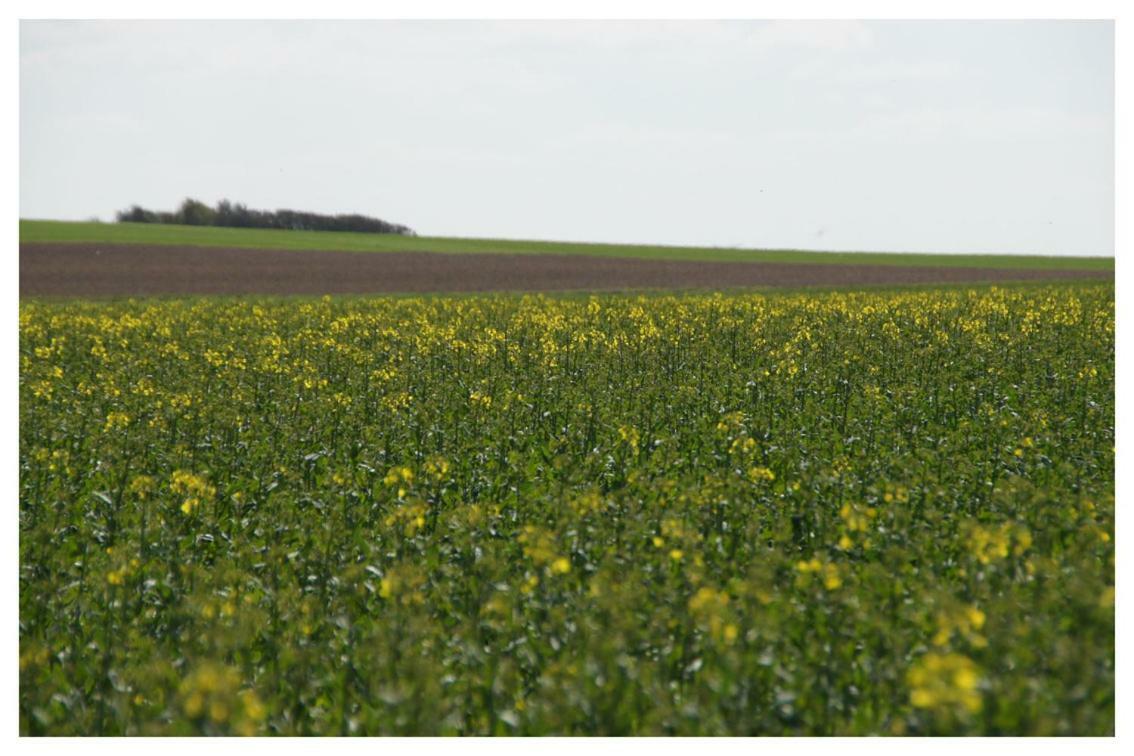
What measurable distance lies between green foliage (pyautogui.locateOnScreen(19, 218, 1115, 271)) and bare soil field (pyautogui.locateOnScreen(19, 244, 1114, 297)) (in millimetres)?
6251

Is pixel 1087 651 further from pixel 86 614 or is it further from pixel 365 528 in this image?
pixel 86 614

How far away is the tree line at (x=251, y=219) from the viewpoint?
8581 centimetres

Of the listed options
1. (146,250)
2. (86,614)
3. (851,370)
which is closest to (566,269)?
(146,250)

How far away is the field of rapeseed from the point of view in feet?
15.2

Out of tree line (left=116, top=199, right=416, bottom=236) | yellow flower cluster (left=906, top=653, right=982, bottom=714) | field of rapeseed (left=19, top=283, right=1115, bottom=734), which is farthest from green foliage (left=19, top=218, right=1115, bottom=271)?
yellow flower cluster (left=906, top=653, right=982, bottom=714)

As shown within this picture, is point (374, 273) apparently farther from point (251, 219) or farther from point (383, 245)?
point (251, 219)

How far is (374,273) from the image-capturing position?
45.0 metres

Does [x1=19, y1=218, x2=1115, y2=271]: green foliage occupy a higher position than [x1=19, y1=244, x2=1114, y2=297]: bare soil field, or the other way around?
[x1=19, y1=218, x2=1115, y2=271]: green foliage

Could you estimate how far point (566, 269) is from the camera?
48.3m

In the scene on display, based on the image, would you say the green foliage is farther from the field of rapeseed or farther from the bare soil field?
the field of rapeseed

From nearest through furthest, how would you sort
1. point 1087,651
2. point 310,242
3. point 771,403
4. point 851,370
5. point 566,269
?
point 1087,651, point 771,403, point 851,370, point 566,269, point 310,242

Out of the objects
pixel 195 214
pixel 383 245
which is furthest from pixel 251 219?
pixel 383 245

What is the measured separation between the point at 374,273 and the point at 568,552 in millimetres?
40342

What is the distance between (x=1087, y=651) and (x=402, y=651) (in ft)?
11.1
